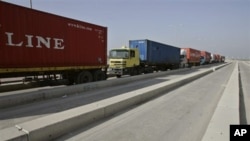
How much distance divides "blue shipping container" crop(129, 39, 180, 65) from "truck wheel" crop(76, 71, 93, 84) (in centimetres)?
1214

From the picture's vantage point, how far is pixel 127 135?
5531 millimetres

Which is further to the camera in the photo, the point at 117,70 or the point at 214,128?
the point at 117,70

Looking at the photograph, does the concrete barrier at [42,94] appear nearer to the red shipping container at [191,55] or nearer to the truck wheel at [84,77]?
the truck wheel at [84,77]

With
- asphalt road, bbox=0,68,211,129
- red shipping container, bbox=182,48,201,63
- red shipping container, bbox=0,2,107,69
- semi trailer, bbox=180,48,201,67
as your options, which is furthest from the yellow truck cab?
red shipping container, bbox=182,48,201,63

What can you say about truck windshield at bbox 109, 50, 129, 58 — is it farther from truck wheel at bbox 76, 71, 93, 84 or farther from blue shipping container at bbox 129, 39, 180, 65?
truck wheel at bbox 76, 71, 93, 84

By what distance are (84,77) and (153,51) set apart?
14.9m

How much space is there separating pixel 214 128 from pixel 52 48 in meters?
8.90

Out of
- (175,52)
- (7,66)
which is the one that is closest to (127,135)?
(7,66)

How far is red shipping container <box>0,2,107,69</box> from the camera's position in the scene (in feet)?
32.4

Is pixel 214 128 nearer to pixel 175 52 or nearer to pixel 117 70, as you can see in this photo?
pixel 117 70

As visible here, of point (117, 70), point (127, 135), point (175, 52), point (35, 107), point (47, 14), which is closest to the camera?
point (127, 135)

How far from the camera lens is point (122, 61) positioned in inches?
869

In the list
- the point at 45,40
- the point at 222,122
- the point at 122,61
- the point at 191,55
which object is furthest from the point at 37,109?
the point at 191,55

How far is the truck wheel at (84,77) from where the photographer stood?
1452cm
